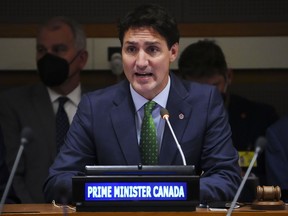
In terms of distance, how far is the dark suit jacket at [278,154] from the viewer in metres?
4.70

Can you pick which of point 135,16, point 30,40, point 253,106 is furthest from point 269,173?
point 30,40

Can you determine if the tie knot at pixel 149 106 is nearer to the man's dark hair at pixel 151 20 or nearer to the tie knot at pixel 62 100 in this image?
the man's dark hair at pixel 151 20

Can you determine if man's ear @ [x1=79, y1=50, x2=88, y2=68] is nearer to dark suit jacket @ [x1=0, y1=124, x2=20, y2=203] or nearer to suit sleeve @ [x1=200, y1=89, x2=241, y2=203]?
dark suit jacket @ [x1=0, y1=124, x2=20, y2=203]

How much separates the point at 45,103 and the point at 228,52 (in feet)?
4.66

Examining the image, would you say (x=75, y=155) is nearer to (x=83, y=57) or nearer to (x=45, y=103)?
(x=45, y=103)

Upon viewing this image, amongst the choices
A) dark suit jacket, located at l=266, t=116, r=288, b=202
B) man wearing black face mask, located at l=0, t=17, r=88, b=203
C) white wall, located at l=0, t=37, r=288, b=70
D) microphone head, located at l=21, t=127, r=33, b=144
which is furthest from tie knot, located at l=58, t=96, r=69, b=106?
microphone head, located at l=21, t=127, r=33, b=144

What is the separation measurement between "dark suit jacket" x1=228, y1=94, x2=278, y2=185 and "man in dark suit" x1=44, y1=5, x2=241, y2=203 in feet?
4.92

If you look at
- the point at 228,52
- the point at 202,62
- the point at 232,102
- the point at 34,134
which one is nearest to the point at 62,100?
the point at 34,134

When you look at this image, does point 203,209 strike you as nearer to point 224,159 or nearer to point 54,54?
point 224,159

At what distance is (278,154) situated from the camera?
4.75 m

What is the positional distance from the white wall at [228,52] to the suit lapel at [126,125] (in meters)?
1.94

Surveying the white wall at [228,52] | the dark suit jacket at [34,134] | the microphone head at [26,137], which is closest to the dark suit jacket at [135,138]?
the microphone head at [26,137]

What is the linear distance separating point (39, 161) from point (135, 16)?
1576 millimetres

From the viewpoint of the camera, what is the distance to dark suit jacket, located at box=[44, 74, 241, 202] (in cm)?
361
